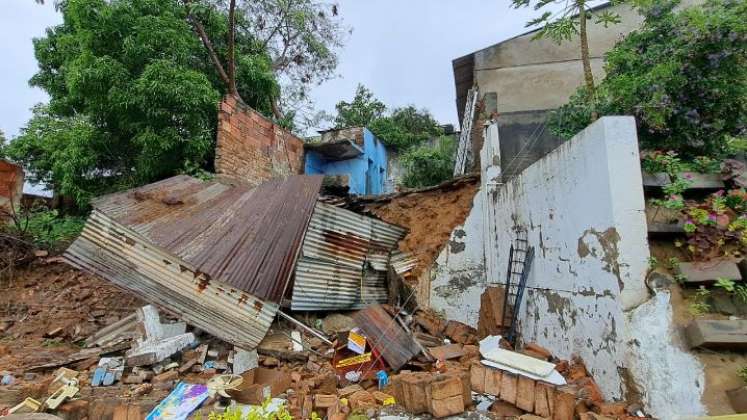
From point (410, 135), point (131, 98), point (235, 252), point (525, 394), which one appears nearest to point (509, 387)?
point (525, 394)

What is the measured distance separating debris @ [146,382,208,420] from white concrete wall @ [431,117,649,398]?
365cm

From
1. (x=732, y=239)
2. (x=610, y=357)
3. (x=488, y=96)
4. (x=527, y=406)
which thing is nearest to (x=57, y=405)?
(x=527, y=406)

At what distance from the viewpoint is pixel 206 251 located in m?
4.71

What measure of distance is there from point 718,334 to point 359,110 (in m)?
17.3

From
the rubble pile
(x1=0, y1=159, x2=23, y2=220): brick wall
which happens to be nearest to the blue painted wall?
(x1=0, y1=159, x2=23, y2=220): brick wall

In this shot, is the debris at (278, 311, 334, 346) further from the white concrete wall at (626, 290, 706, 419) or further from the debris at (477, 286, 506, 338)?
the white concrete wall at (626, 290, 706, 419)

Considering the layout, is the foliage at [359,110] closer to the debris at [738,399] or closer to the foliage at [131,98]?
the foliage at [131,98]

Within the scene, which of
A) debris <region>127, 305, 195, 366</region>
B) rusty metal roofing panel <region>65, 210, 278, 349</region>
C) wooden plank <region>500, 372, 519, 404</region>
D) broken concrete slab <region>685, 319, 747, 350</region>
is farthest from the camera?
rusty metal roofing panel <region>65, 210, 278, 349</region>

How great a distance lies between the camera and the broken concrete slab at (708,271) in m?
2.89

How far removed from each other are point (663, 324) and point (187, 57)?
28.9 ft

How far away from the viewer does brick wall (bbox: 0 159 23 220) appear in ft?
24.0

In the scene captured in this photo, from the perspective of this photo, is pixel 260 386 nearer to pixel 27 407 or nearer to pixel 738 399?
pixel 27 407

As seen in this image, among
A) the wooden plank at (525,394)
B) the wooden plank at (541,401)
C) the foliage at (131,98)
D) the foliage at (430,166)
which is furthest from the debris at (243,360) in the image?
the foliage at (430,166)

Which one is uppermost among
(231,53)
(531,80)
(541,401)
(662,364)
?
(231,53)
